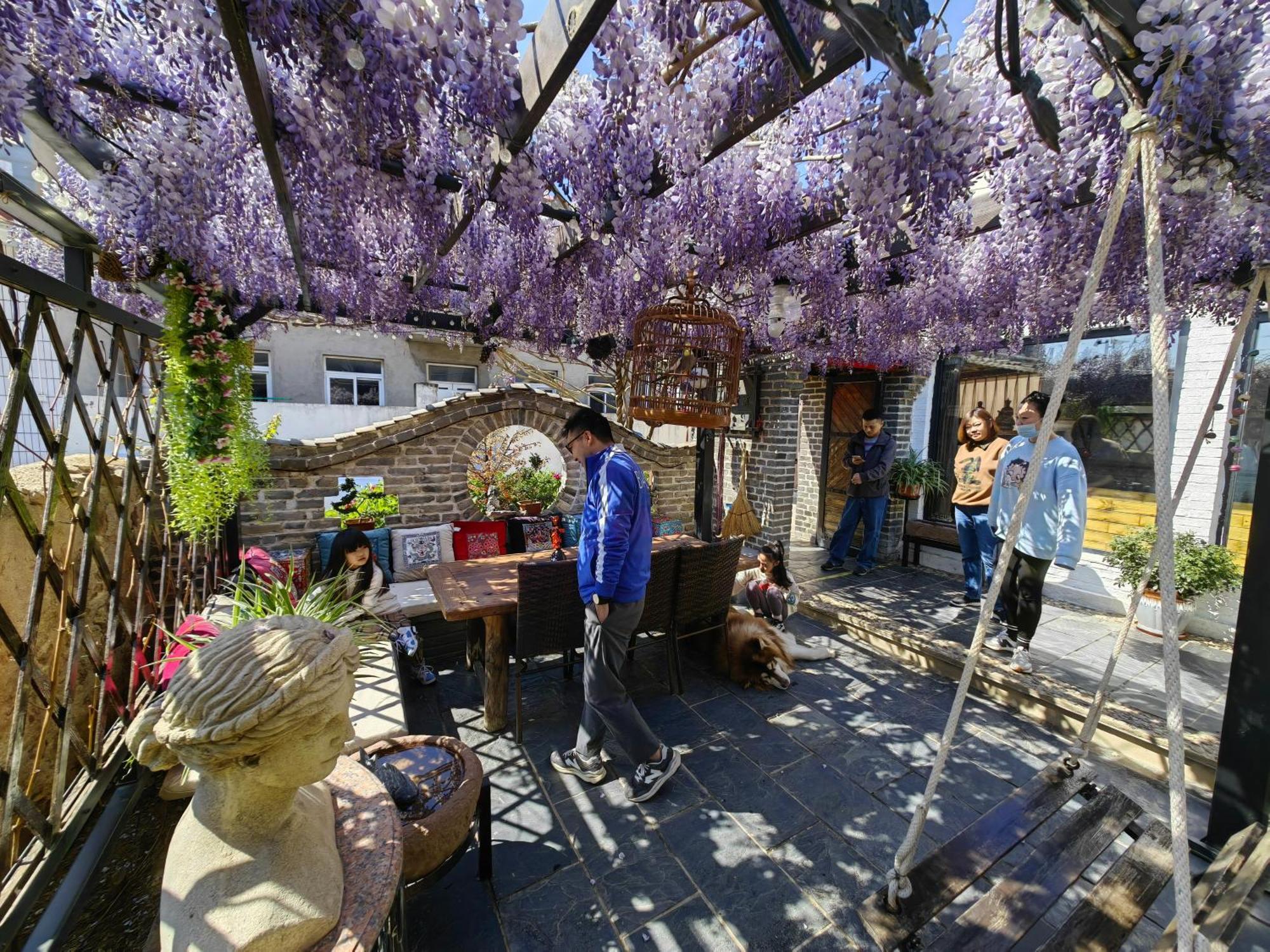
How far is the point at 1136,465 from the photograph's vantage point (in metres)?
4.71

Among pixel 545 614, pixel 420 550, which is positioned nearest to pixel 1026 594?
pixel 545 614

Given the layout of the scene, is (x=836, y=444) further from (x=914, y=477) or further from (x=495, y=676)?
(x=495, y=676)

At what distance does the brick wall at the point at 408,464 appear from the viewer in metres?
4.23

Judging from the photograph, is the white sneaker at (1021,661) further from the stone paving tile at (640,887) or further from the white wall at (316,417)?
the white wall at (316,417)

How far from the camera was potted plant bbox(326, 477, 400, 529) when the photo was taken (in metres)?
4.45

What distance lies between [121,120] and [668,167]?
2395 millimetres

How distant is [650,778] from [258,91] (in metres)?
3.05

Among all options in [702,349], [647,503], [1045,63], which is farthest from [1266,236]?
[647,503]

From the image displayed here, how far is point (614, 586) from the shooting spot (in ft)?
7.61

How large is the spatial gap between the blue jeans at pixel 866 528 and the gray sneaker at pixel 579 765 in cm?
428

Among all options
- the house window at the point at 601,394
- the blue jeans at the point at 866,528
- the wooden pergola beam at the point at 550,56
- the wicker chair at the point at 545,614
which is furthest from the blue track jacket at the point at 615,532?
the house window at the point at 601,394

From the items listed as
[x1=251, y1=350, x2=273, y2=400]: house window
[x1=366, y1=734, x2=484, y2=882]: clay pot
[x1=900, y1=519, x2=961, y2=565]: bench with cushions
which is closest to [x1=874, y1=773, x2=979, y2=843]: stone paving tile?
[x1=366, y1=734, x2=484, y2=882]: clay pot

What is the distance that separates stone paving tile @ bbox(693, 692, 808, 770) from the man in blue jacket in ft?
1.62

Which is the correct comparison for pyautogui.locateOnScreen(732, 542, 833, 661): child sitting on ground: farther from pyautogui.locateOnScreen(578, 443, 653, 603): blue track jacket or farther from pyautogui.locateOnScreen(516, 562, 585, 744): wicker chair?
pyautogui.locateOnScreen(578, 443, 653, 603): blue track jacket
